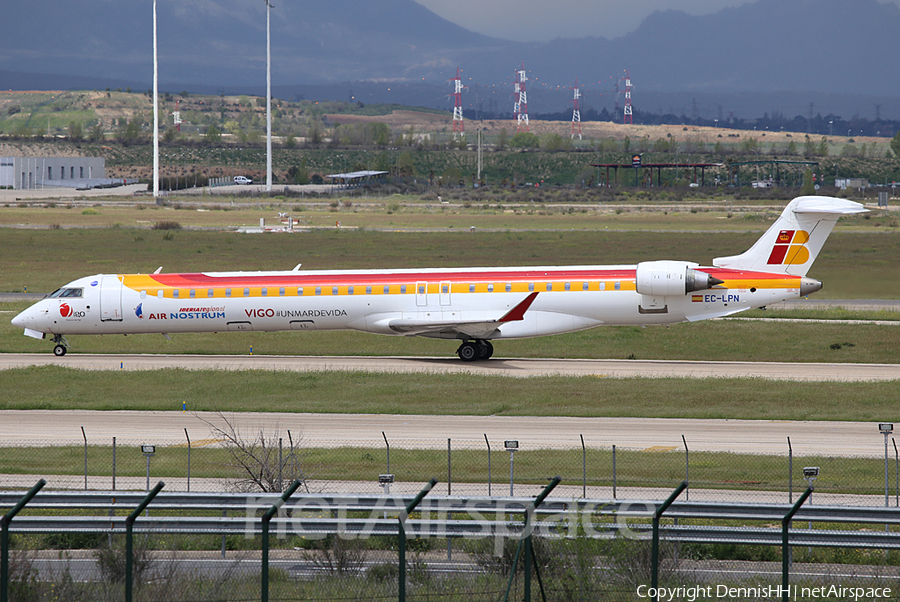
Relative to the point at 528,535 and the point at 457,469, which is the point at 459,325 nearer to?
the point at 457,469

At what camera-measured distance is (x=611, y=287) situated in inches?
1465

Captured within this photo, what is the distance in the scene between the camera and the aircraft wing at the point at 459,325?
37.4 meters

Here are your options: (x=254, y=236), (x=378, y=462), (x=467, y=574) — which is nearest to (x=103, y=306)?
(x=378, y=462)

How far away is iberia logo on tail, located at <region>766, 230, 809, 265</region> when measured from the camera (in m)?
37.5

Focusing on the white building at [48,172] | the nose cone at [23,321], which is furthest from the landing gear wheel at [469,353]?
the white building at [48,172]

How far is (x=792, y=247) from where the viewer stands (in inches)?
1478

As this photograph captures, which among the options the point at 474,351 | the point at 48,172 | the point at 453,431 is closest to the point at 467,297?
the point at 474,351

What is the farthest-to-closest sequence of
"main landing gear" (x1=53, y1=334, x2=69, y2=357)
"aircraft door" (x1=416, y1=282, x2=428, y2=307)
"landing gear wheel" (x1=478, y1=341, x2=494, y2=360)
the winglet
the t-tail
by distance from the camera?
"main landing gear" (x1=53, y1=334, x2=69, y2=357)
"landing gear wheel" (x1=478, y1=341, x2=494, y2=360)
"aircraft door" (x1=416, y1=282, x2=428, y2=307)
the t-tail
the winglet

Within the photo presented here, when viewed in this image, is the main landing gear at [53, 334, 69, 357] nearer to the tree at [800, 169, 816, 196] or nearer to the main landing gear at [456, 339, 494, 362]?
the main landing gear at [456, 339, 494, 362]

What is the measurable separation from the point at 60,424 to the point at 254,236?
207ft

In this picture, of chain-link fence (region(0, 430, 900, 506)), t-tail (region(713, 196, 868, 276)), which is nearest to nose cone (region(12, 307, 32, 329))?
chain-link fence (region(0, 430, 900, 506))

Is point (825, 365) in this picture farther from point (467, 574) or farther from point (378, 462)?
→ point (467, 574)

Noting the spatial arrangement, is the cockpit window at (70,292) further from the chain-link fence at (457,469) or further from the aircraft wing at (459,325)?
the chain-link fence at (457,469)

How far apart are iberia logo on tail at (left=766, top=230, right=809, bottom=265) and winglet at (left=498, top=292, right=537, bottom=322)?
9.91 metres
